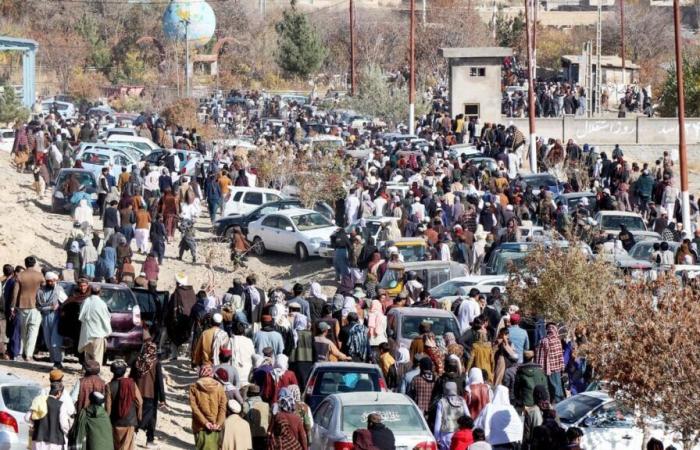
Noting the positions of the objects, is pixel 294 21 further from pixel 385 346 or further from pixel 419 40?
pixel 385 346

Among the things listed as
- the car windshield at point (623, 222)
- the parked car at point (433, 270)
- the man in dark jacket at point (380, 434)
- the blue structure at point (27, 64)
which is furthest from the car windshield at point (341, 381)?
the blue structure at point (27, 64)

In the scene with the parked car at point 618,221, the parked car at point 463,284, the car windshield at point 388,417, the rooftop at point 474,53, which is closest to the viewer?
the car windshield at point 388,417

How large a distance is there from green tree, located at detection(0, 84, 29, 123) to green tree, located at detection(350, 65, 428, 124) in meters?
12.7

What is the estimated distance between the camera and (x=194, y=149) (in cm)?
4497

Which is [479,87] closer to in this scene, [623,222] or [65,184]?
[65,184]

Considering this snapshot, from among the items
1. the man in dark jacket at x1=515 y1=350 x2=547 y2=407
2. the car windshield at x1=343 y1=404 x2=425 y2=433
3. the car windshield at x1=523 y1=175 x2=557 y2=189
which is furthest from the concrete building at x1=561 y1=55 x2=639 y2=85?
the car windshield at x1=343 y1=404 x2=425 y2=433

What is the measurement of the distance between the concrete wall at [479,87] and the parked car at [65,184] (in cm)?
2010

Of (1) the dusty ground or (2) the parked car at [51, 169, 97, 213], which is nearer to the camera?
(1) the dusty ground

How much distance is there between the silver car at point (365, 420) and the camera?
14812 mm

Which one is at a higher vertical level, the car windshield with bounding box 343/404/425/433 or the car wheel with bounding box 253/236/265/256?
the car wheel with bounding box 253/236/265/256

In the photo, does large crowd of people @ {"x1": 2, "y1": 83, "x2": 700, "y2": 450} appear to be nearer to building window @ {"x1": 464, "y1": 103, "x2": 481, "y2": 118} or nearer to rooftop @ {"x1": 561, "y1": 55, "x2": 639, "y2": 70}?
building window @ {"x1": 464, "y1": 103, "x2": 481, "y2": 118}

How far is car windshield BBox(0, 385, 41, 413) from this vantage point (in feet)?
52.0

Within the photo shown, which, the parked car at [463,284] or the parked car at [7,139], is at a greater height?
the parked car at [7,139]

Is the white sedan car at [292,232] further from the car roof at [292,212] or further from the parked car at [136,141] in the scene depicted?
the parked car at [136,141]
